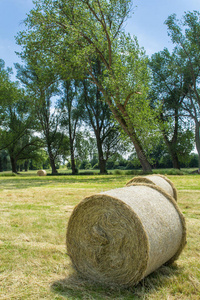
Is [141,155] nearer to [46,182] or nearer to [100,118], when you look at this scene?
[46,182]

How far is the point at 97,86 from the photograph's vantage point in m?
25.8

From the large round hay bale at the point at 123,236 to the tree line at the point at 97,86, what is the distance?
16123mm

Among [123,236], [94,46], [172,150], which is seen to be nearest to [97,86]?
[94,46]

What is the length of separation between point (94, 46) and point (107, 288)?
19501 millimetres

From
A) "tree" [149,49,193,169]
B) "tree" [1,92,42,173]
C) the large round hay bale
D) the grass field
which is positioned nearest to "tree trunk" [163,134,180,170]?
"tree" [149,49,193,169]

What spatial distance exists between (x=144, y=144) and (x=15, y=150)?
21.4 m

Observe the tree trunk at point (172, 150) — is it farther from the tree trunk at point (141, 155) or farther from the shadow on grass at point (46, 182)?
the shadow on grass at point (46, 182)

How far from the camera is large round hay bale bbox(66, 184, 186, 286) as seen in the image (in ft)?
9.93

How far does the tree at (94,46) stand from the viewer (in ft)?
62.6

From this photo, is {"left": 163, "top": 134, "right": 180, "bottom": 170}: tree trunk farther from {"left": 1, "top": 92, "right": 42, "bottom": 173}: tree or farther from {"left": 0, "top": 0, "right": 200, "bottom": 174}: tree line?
{"left": 1, "top": 92, "right": 42, "bottom": 173}: tree

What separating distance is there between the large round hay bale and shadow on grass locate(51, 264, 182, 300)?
98mm

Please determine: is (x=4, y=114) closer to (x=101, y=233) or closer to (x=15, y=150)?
(x=15, y=150)

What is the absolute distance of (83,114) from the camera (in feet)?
105

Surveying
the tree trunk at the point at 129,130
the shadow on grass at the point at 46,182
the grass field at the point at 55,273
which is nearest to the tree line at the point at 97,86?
the tree trunk at the point at 129,130
